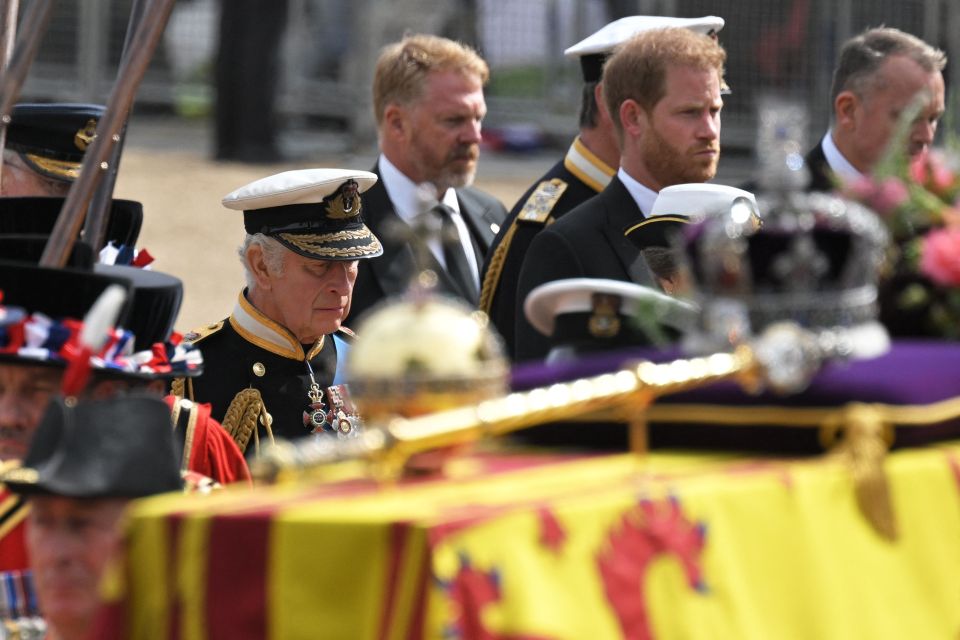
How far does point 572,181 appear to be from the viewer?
581cm

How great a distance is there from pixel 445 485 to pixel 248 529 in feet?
0.79

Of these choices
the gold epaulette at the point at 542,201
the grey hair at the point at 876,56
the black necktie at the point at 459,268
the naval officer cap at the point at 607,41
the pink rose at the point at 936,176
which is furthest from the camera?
the black necktie at the point at 459,268

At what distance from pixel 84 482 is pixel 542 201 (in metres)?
3.35

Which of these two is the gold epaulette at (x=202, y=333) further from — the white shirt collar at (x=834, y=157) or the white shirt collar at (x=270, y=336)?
the white shirt collar at (x=834, y=157)

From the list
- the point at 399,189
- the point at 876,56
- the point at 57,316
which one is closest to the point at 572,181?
the point at 399,189

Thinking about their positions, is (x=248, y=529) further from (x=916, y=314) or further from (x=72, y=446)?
(x=916, y=314)

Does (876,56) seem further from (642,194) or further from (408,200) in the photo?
(408,200)

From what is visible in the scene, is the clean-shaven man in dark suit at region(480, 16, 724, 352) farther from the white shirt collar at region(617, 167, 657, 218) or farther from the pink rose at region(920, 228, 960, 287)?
the pink rose at region(920, 228, 960, 287)

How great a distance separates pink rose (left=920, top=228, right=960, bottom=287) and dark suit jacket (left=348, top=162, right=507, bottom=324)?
2717mm

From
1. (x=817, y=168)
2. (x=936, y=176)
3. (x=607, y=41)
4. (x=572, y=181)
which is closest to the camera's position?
(x=936, y=176)

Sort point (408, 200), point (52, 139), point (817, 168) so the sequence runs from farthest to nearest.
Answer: point (408, 200)
point (817, 168)
point (52, 139)

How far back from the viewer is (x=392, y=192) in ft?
20.4

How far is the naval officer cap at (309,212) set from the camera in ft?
16.4

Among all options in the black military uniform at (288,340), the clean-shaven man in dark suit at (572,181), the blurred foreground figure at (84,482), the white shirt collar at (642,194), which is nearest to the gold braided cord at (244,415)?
the black military uniform at (288,340)
